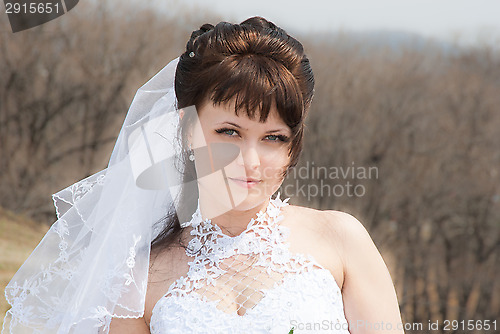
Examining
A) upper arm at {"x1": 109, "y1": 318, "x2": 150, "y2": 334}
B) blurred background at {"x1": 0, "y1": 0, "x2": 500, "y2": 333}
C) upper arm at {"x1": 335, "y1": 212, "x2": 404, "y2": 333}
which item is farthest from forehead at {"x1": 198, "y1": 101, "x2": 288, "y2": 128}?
blurred background at {"x1": 0, "y1": 0, "x2": 500, "y2": 333}

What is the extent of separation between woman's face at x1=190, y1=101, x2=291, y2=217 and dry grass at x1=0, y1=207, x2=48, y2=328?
311 cm

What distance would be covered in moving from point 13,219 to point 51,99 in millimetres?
3145

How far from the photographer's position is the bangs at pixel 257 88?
6.34 feet

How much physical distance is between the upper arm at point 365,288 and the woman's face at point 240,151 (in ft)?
1.12

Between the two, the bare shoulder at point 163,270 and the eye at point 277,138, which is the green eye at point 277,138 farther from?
the bare shoulder at point 163,270

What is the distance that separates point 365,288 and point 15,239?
7650 mm

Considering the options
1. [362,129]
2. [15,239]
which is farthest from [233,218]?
[362,129]

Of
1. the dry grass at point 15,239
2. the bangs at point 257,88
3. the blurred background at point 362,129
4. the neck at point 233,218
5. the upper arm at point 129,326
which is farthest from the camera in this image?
the blurred background at point 362,129

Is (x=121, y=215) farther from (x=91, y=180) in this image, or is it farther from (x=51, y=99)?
(x=51, y=99)

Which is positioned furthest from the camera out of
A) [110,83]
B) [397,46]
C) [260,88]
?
[397,46]

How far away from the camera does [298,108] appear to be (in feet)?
6.56

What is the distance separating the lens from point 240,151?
1970 millimetres

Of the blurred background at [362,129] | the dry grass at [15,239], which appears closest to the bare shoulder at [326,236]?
the dry grass at [15,239]

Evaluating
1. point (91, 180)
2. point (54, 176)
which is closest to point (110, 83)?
point (54, 176)
